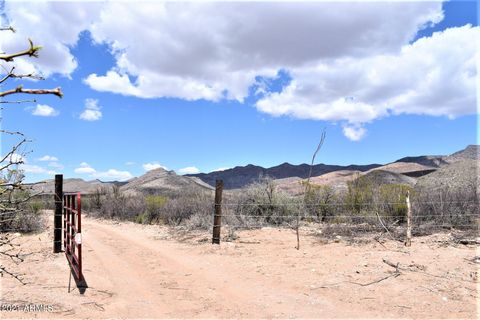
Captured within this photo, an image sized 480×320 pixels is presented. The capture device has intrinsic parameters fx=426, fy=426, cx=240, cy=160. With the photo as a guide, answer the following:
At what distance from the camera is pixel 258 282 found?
8508 millimetres

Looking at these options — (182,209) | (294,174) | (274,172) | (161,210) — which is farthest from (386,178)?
(274,172)

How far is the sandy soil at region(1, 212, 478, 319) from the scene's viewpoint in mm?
6609

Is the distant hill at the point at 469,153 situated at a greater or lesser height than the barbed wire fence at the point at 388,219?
greater

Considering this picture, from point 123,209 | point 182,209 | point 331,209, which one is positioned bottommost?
point 123,209

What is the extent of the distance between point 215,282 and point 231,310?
1759 millimetres

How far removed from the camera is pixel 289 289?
26.1ft

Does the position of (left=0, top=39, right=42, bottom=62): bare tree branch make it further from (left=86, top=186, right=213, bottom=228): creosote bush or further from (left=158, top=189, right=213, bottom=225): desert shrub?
(left=158, top=189, right=213, bottom=225): desert shrub

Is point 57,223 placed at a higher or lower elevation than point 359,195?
lower

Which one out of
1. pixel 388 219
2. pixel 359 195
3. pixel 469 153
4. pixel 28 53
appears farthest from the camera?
pixel 469 153

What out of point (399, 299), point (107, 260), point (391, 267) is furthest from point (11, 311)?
point (391, 267)

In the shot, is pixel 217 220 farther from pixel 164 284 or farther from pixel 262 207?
pixel 262 207

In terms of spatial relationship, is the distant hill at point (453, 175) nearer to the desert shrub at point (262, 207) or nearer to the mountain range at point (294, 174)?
the mountain range at point (294, 174)

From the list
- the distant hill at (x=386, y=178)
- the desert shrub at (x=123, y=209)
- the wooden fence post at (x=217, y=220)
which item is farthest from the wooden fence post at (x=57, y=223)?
the distant hill at (x=386, y=178)

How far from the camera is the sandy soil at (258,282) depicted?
661 cm
